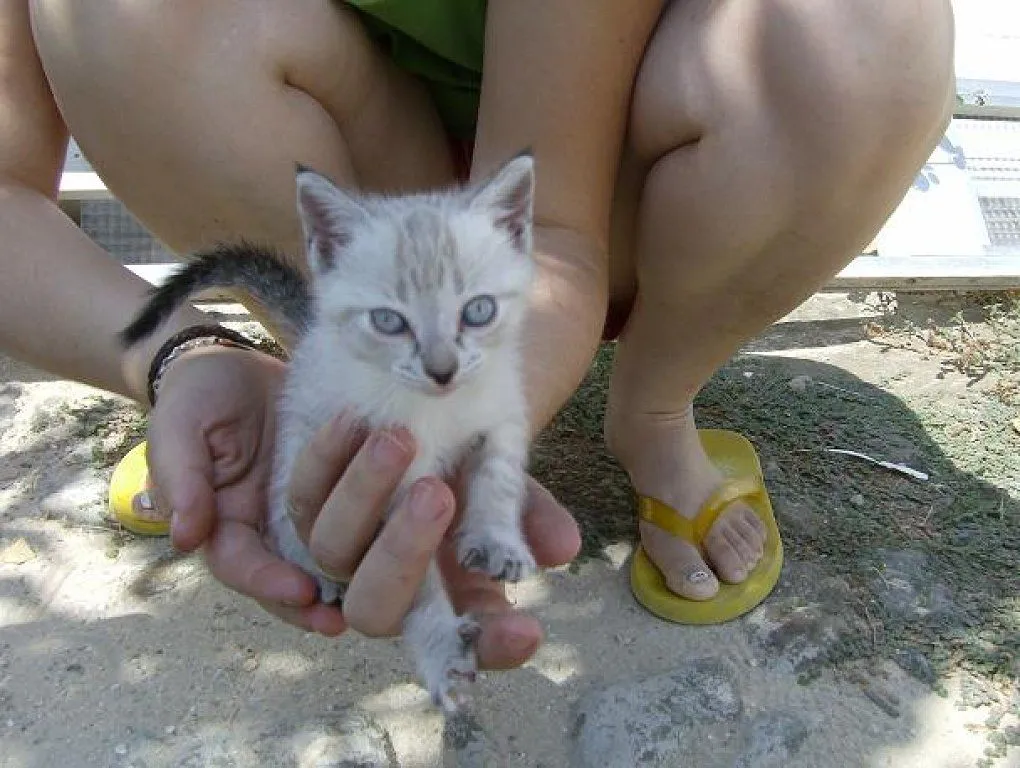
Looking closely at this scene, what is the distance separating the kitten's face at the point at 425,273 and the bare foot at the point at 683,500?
88cm

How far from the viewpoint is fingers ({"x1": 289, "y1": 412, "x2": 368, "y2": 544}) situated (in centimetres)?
139

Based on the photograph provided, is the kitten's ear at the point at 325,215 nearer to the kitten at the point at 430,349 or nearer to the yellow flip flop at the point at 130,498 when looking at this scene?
the kitten at the point at 430,349

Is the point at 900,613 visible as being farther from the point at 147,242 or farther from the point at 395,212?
the point at 147,242

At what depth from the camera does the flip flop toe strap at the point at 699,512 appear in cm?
232

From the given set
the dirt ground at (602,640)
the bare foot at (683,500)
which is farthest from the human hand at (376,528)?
the bare foot at (683,500)

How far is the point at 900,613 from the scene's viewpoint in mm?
2184

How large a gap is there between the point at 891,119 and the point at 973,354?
1547mm

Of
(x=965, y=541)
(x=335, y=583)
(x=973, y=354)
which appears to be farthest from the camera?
(x=973, y=354)

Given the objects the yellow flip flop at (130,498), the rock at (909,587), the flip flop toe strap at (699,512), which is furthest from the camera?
the yellow flip flop at (130,498)

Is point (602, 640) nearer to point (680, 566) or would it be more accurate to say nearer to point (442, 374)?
point (680, 566)

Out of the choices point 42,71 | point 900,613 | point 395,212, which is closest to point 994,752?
point 900,613

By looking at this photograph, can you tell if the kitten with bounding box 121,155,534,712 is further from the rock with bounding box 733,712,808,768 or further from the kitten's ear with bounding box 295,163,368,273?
the rock with bounding box 733,712,808,768

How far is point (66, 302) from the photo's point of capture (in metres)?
1.92

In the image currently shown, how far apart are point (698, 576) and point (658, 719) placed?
1.25 feet
